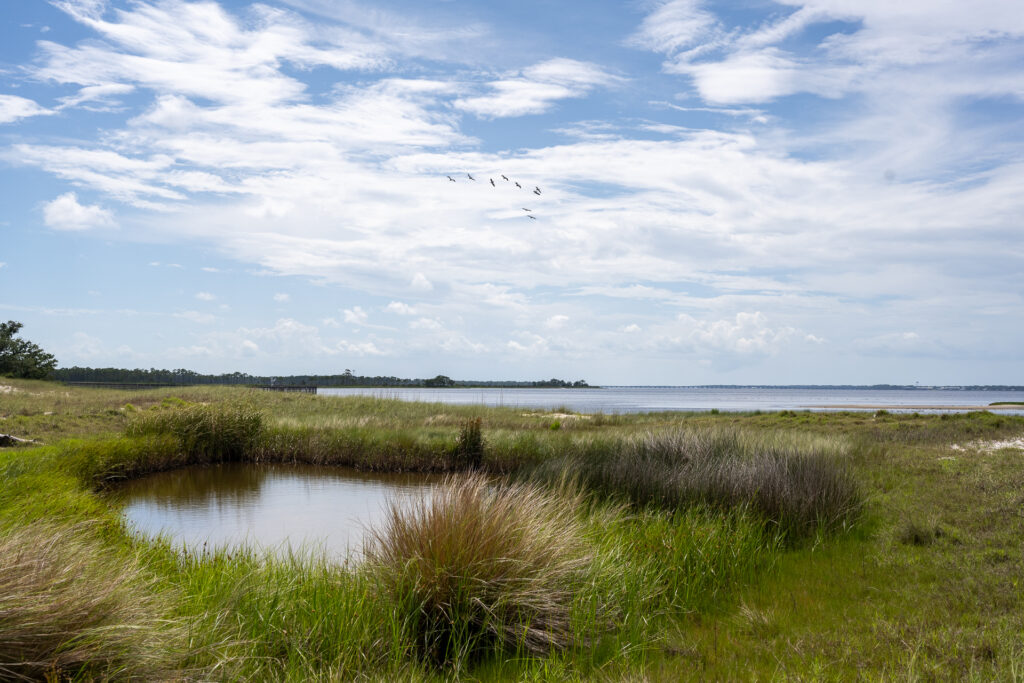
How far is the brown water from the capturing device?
10.3 metres

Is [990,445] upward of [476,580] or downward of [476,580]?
upward

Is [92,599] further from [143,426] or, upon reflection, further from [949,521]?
[143,426]

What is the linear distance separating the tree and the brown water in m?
45.6

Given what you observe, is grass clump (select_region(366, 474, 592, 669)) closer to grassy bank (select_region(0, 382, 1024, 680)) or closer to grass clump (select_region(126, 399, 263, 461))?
grassy bank (select_region(0, 382, 1024, 680))

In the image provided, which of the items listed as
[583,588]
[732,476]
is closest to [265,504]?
[732,476]

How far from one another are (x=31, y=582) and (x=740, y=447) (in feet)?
34.1

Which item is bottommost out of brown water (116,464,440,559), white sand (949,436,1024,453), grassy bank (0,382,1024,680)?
brown water (116,464,440,559)

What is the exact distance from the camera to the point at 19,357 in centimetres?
5500

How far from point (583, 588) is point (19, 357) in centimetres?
6280

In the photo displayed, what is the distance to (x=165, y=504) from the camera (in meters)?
13.6

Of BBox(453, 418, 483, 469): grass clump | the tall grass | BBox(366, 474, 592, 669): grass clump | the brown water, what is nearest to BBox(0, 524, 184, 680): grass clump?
BBox(366, 474, 592, 669): grass clump

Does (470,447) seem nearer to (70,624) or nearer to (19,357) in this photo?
(70,624)

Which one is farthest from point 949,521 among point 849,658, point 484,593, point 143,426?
point 143,426

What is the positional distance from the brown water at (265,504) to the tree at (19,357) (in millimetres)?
45644
